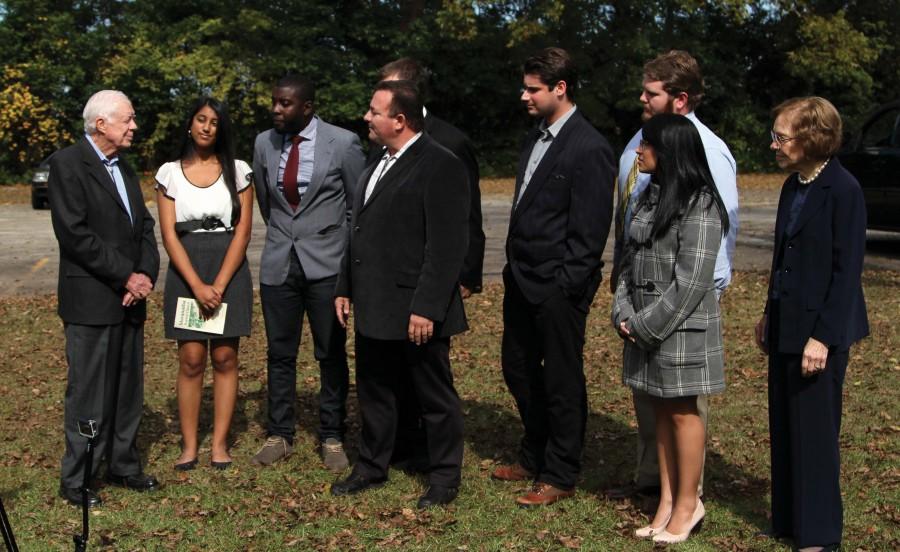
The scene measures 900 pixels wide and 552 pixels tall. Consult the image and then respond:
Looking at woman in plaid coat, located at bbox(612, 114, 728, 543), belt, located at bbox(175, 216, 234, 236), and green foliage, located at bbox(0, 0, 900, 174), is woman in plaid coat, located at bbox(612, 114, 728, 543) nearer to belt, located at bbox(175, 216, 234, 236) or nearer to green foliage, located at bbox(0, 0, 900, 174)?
belt, located at bbox(175, 216, 234, 236)

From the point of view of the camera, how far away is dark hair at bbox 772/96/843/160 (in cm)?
466

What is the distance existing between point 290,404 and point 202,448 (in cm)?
66

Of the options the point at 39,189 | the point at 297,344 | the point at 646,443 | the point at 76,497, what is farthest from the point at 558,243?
the point at 39,189

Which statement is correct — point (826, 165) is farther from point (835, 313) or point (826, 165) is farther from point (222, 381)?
point (222, 381)

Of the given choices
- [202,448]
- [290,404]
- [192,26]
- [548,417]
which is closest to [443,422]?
[548,417]

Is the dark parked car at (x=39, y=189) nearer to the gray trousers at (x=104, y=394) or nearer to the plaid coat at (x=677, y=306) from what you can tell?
the gray trousers at (x=104, y=394)

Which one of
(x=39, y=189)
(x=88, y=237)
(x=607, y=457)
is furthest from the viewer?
(x=39, y=189)

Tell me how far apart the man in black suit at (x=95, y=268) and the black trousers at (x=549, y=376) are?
1.96m

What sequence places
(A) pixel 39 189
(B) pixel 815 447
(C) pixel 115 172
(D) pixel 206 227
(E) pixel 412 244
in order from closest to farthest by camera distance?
(B) pixel 815 447 < (E) pixel 412 244 < (C) pixel 115 172 < (D) pixel 206 227 < (A) pixel 39 189

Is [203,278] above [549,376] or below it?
above

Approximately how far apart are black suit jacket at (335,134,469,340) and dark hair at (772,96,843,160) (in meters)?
1.63

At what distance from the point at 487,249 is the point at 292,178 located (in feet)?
32.8

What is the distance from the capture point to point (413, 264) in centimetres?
554

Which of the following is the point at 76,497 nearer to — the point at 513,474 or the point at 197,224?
the point at 197,224
